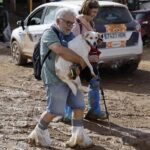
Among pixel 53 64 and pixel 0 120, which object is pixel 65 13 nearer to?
pixel 53 64

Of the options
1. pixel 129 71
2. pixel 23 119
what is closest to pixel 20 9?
pixel 129 71

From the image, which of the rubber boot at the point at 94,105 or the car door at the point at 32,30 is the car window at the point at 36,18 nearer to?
the car door at the point at 32,30

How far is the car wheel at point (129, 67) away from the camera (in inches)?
449

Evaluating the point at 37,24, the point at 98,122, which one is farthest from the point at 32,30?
the point at 98,122

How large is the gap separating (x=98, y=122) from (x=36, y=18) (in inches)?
208

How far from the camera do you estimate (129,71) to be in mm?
11688

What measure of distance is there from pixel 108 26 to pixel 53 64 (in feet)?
15.9

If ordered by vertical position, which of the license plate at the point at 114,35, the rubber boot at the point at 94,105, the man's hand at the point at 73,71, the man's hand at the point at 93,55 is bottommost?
the rubber boot at the point at 94,105

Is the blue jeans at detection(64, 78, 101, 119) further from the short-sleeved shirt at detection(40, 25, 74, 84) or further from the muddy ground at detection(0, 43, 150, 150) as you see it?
the short-sleeved shirt at detection(40, 25, 74, 84)

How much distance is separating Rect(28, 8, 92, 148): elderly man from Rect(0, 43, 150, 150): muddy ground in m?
0.17

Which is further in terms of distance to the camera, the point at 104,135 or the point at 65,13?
the point at 104,135

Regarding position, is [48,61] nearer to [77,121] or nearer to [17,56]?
[77,121]

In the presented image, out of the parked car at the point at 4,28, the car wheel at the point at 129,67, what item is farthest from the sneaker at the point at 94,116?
the parked car at the point at 4,28

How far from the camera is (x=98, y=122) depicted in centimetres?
726
